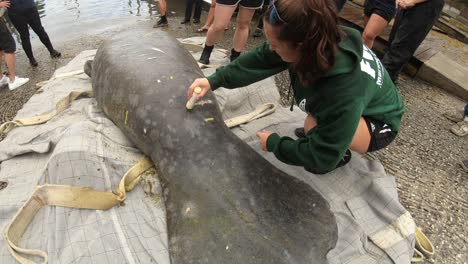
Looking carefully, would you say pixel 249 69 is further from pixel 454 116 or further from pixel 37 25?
pixel 37 25

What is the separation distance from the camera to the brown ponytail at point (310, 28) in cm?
138

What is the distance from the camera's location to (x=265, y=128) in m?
2.82

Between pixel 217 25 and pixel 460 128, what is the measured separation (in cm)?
278

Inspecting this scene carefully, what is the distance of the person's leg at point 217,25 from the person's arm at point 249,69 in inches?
60.9

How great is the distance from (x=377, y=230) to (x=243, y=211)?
3.00 feet

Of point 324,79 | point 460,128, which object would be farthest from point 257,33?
point 324,79

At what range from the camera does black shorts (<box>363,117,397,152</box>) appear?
2137 mm

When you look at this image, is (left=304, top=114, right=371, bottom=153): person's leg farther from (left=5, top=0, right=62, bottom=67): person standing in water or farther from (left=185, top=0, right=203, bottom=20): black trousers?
(left=185, top=0, right=203, bottom=20): black trousers

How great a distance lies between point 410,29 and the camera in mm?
3523

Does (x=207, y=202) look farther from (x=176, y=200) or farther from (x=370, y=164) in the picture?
(x=370, y=164)

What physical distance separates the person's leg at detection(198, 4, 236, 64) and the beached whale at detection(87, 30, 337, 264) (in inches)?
45.5

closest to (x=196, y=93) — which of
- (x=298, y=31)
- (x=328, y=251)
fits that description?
(x=298, y=31)

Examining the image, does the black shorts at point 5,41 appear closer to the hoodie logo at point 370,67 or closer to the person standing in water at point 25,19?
the person standing in water at point 25,19

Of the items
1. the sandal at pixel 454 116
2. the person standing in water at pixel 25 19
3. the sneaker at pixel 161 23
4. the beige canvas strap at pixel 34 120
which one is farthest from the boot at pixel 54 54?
the sandal at pixel 454 116
